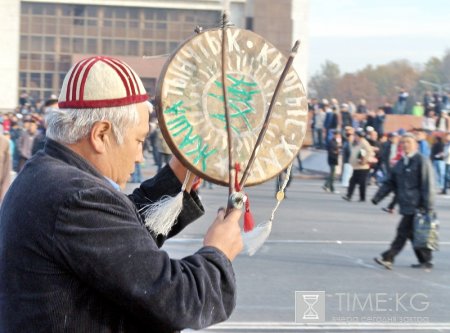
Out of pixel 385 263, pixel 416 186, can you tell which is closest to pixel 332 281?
pixel 385 263

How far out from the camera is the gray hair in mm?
2660

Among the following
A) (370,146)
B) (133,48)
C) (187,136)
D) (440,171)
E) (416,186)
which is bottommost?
(440,171)

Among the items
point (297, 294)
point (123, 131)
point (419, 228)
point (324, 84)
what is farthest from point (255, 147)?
point (324, 84)

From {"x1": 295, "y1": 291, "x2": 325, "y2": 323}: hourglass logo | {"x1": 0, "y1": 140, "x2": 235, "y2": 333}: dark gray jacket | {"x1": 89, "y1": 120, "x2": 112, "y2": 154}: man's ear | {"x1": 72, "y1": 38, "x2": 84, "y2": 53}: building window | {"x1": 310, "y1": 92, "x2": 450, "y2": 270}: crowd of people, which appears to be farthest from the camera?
{"x1": 72, "y1": 38, "x2": 84, "y2": 53}: building window

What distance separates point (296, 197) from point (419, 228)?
11250mm

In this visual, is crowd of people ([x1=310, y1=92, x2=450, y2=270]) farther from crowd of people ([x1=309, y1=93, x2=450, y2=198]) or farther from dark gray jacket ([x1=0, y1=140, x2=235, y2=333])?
dark gray jacket ([x1=0, y1=140, x2=235, y2=333])

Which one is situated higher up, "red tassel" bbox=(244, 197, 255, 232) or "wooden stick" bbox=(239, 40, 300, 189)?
"wooden stick" bbox=(239, 40, 300, 189)

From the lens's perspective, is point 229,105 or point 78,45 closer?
point 229,105

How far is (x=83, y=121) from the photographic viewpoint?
8.73ft

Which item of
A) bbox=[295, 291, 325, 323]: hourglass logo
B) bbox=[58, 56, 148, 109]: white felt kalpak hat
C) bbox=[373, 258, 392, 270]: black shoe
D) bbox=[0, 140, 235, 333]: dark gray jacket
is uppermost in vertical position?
bbox=[58, 56, 148, 109]: white felt kalpak hat

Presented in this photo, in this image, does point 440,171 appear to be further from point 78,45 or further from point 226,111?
point 78,45

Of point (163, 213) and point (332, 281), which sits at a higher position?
point (163, 213)

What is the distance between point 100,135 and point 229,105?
675 mm

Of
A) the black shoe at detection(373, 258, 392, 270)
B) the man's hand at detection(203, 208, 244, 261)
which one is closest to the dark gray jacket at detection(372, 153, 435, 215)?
the black shoe at detection(373, 258, 392, 270)
